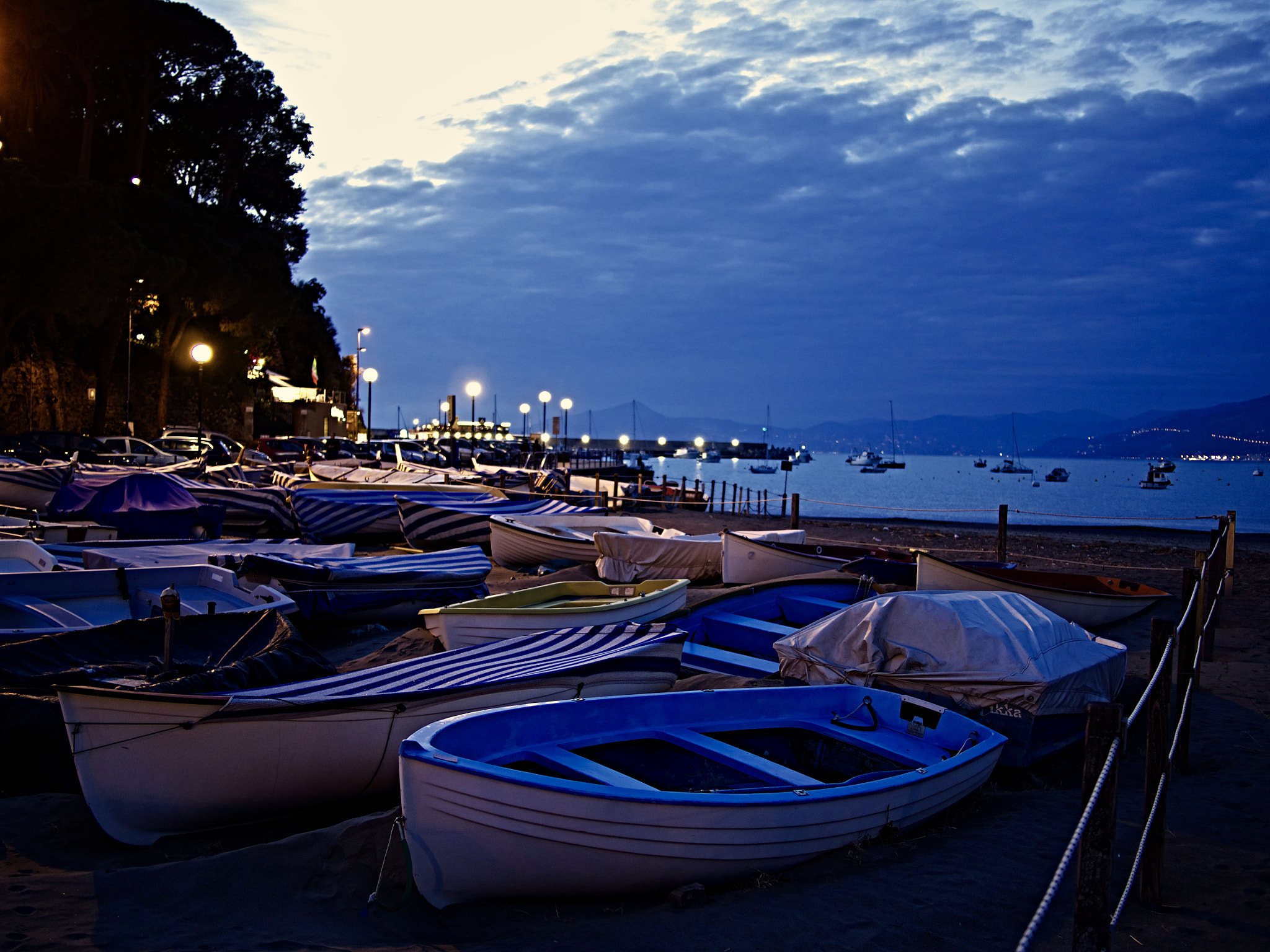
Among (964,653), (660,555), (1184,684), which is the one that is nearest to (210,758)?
(964,653)

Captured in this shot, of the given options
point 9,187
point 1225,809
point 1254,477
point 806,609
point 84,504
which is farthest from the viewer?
point 1254,477

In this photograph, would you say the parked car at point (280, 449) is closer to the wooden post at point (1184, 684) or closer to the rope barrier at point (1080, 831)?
the wooden post at point (1184, 684)

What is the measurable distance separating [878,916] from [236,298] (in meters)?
43.5

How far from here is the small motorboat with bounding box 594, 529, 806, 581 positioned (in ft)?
51.2

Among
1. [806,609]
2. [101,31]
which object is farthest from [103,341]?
[806,609]

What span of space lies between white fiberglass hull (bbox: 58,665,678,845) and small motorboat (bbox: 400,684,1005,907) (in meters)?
1.08

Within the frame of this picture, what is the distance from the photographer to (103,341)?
123 feet

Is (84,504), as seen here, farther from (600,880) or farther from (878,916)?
(878,916)

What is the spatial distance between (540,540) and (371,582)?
5602 millimetres

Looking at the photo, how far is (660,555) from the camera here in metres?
15.9

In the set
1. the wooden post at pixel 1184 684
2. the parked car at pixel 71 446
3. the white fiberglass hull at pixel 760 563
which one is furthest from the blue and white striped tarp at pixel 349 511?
the wooden post at pixel 1184 684

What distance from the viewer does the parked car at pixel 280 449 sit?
38188 millimetres

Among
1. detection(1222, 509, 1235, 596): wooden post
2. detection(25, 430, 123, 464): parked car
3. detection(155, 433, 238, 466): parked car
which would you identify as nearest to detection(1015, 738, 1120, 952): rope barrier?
detection(1222, 509, 1235, 596): wooden post

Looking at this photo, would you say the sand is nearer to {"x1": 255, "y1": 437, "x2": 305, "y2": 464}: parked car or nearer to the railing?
the railing
